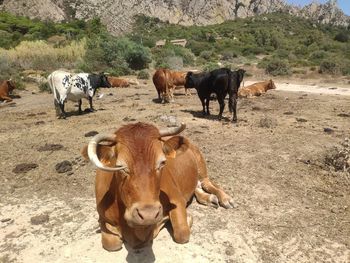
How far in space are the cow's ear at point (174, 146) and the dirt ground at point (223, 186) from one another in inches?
42.6

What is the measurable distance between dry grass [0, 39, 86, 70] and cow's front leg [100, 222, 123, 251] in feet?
71.4

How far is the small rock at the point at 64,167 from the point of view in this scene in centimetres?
715

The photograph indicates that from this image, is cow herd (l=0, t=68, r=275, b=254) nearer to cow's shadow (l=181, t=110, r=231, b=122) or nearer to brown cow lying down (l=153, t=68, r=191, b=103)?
cow's shadow (l=181, t=110, r=231, b=122)

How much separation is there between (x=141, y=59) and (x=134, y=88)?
789cm

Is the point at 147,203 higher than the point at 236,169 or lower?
higher

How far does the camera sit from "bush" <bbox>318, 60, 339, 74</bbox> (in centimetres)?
2428

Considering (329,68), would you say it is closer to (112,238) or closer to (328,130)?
(328,130)

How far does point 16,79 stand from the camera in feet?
65.7

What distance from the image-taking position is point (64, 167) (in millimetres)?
7238

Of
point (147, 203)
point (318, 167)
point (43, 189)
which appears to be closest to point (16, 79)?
point (43, 189)

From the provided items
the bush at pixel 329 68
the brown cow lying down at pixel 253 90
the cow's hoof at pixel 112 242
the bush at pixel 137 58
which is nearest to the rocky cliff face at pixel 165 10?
the bush at pixel 137 58

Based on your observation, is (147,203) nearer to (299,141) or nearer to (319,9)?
(299,141)

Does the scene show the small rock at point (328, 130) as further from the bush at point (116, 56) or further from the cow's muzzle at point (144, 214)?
the bush at point (116, 56)

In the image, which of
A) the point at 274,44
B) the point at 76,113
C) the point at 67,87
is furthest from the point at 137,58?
the point at 274,44
